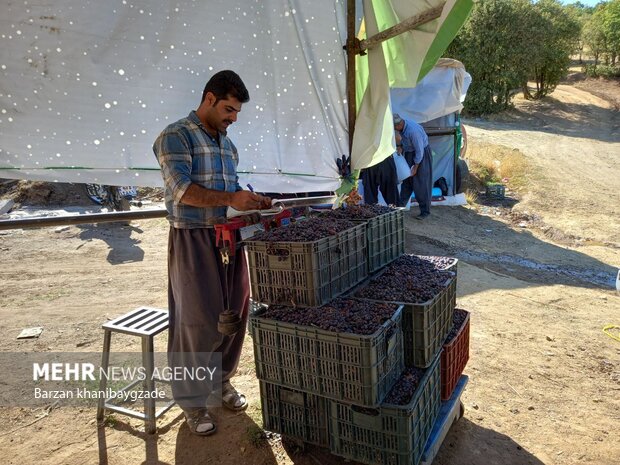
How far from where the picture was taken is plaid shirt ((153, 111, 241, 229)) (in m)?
2.62

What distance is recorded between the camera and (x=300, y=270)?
2.52 m

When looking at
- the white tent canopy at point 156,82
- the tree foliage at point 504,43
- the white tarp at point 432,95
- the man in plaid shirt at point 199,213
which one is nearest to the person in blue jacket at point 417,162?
the white tarp at point 432,95

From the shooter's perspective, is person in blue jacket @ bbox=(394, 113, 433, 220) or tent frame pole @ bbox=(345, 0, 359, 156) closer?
tent frame pole @ bbox=(345, 0, 359, 156)

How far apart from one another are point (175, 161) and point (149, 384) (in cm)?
142

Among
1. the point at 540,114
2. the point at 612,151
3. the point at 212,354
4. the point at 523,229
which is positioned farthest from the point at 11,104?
Answer: the point at 540,114

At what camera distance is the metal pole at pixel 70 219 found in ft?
9.29

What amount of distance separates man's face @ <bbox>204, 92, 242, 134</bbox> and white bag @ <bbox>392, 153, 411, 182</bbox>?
218 inches

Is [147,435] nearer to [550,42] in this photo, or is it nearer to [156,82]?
[156,82]

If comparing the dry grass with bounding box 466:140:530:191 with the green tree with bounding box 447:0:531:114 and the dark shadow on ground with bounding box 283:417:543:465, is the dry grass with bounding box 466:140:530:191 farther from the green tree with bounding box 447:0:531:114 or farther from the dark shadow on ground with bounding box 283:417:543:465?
the dark shadow on ground with bounding box 283:417:543:465

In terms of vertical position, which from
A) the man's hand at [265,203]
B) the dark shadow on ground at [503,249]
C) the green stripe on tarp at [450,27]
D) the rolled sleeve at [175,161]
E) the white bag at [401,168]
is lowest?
the dark shadow on ground at [503,249]

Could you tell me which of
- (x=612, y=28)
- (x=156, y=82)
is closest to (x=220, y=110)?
(x=156, y=82)

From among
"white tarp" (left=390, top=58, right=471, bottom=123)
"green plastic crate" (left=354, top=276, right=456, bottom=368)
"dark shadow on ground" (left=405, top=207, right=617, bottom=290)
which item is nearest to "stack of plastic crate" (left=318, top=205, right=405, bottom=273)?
"green plastic crate" (left=354, top=276, right=456, bottom=368)

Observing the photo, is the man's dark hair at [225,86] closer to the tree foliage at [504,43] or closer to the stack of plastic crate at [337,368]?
the stack of plastic crate at [337,368]

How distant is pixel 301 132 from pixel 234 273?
1.41 meters
